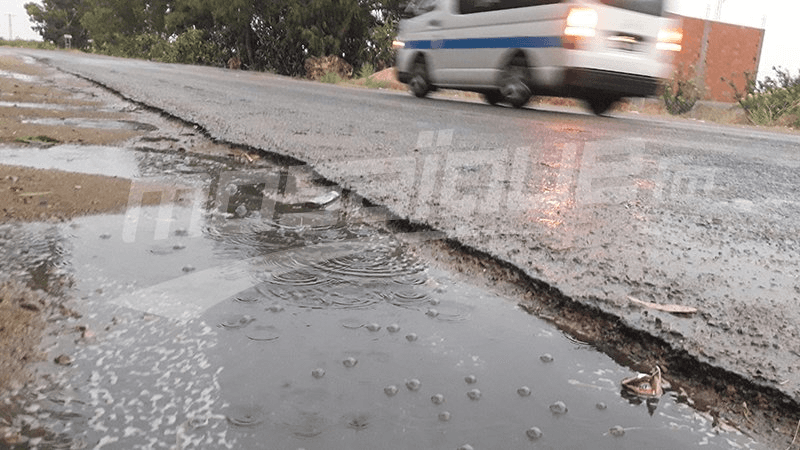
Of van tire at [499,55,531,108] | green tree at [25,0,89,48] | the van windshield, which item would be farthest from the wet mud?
green tree at [25,0,89,48]

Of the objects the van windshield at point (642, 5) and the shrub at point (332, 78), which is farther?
the shrub at point (332, 78)

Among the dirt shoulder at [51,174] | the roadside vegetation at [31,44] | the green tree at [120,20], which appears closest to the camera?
the dirt shoulder at [51,174]

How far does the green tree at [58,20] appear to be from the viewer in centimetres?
5765

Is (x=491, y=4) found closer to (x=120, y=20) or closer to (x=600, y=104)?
(x=600, y=104)

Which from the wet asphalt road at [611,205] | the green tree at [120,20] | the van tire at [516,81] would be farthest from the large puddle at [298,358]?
the green tree at [120,20]

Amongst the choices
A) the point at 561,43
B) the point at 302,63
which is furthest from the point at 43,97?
the point at 302,63

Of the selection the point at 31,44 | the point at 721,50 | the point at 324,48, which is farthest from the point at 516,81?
the point at 31,44

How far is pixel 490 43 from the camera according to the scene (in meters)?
8.68

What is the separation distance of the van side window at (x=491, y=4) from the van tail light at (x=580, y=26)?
33 cm

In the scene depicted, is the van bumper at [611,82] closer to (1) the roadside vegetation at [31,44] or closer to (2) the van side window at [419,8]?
(2) the van side window at [419,8]

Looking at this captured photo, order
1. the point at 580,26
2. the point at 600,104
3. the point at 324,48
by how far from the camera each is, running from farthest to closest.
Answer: the point at 324,48
the point at 600,104
the point at 580,26

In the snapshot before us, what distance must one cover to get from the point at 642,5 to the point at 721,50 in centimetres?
1420

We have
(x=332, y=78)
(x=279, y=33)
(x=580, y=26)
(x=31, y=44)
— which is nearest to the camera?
(x=580, y=26)

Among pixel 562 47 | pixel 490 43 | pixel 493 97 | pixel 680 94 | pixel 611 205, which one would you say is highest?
pixel 680 94
